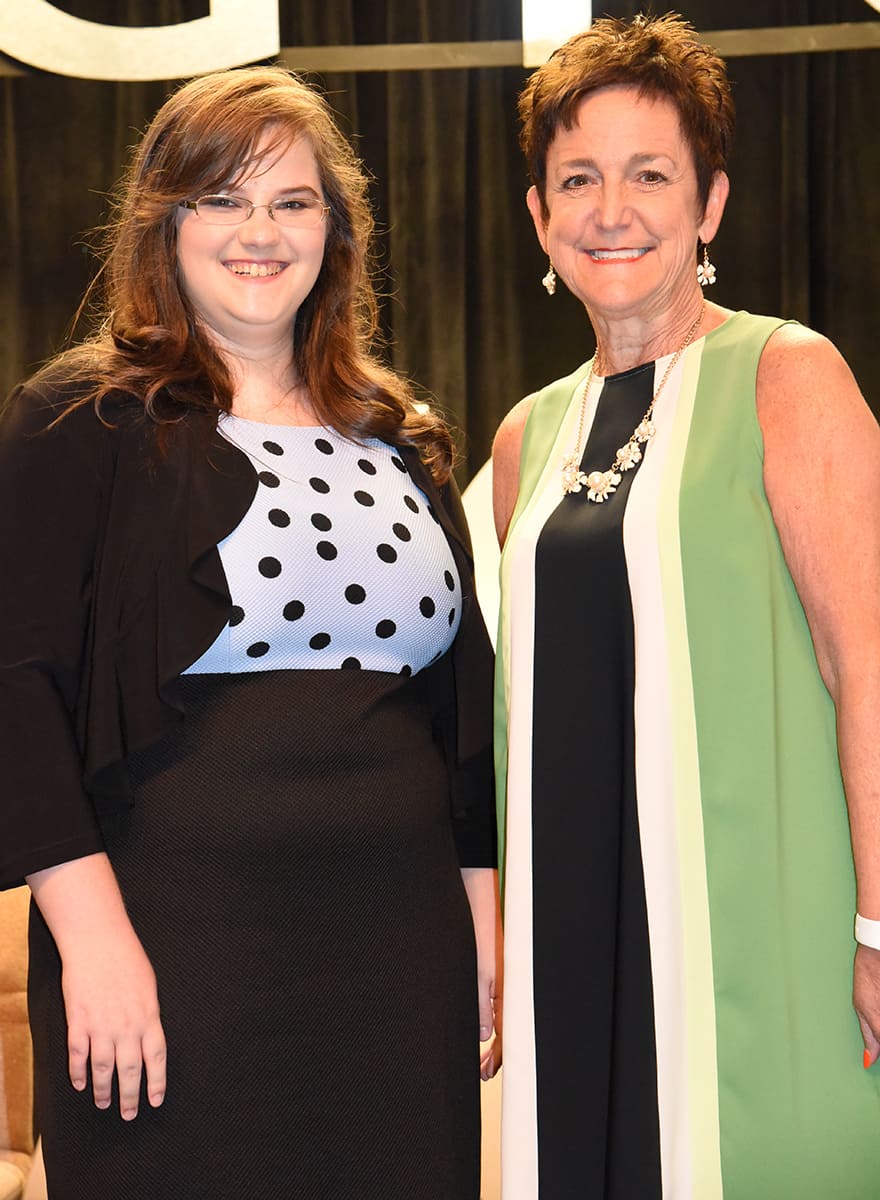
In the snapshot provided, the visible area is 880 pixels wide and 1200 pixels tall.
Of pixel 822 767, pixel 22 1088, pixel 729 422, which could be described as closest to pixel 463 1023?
pixel 822 767

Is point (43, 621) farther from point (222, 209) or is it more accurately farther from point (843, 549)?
point (843, 549)

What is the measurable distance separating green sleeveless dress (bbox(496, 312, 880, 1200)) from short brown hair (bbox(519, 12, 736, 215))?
0.25m

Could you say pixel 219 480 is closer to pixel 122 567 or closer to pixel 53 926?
pixel 122 567

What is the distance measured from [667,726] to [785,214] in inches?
79.0

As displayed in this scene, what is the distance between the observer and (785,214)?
3.25 metres

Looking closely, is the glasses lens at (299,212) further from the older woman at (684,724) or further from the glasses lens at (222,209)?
the older woman at (684,724)

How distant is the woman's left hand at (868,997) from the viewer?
4.98ft

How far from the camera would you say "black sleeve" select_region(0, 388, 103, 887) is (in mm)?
1481

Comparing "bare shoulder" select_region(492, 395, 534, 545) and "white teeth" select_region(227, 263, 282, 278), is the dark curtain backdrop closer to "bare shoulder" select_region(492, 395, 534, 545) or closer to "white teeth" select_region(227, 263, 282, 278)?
"bare shoulder" select_region(492, 395, 534, 545)

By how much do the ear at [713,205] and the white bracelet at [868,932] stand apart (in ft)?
2.95

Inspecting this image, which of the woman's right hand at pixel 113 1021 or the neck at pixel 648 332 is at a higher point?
the neck at pixel 648 332

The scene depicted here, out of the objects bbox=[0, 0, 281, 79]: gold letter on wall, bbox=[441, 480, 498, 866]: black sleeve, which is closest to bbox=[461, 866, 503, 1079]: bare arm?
bbox=[441, 480, 498, 866]: black sleeve

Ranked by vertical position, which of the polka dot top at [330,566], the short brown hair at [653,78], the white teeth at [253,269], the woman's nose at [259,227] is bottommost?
the polka dot top at [330,566]

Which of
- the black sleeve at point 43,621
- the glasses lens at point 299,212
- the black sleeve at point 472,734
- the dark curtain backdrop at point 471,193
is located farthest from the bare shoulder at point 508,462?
the dark curtain backdrop at point 471,193
